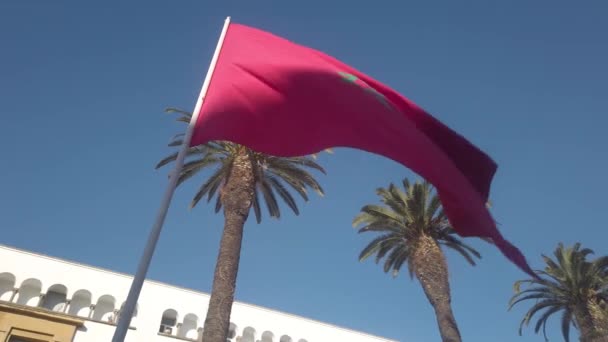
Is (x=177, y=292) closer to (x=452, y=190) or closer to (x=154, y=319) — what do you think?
(x=154, y=319)

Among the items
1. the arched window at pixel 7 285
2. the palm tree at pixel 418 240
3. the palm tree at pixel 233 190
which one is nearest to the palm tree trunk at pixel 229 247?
the palm tree at pixel 233 190

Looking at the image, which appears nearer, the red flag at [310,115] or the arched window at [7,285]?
the red flag at [310,115]

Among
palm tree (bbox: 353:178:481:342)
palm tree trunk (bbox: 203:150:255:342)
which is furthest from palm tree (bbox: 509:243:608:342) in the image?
palm tree trunk (bbox: 203:150:255:342)

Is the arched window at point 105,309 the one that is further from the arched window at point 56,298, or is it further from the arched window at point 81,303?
the arched window at point 56,298

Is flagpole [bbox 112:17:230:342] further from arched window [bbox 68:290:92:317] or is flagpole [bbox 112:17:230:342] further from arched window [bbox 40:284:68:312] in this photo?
arched window [bbox 40:284:68:312]

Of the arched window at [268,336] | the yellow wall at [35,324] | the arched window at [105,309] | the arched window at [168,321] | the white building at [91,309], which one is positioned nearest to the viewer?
the yellow wall at [35,324]

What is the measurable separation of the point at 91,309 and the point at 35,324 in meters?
3.70

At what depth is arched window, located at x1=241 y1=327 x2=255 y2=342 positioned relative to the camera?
36219 mm

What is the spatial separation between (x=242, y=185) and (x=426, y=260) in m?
11.3

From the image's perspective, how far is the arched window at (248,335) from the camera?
119ft

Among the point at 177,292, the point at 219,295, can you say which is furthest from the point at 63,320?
the point at 219,295

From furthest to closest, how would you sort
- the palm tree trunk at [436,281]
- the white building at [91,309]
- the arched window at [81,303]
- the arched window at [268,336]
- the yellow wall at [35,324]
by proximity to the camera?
the arched window at [268,336] < the arched window at [81,303] < the white building at [91,309] < the yellow wall at [35,324] < the palm tree trunk at [436,281]

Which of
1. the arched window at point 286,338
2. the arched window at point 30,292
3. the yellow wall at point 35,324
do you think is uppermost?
the arched window at point 286,338

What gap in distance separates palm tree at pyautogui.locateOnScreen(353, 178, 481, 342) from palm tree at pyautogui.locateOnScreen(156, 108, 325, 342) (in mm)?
Result: 6046
